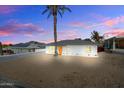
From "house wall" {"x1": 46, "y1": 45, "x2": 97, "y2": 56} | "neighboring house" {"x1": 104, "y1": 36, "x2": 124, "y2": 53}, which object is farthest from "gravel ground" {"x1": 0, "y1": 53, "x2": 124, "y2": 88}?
"neighboring house" {"x1": 104, "y1": 36, "x2": 124, "y2": 53}

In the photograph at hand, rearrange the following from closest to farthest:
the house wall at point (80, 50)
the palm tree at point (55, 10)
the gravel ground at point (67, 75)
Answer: the gravel ground at point (67, 75) → the house wall at point (80, 50) → the palm tree at point (55, 10)

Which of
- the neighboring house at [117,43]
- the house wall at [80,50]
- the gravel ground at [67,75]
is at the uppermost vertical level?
the neighboring house at [117,43]

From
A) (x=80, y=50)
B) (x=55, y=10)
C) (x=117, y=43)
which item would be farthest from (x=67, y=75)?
(x=117, y=43)

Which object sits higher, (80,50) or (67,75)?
(80,50)

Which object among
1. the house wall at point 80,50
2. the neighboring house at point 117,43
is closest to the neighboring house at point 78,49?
the house wall at point 80,50

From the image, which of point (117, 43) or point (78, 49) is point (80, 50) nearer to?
point (78, 49)

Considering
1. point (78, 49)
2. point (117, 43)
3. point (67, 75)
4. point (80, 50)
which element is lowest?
point (67, 75)

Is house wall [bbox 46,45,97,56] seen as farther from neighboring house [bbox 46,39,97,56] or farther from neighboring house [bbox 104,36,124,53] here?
neighboring house [bbox 104,36,124,53]

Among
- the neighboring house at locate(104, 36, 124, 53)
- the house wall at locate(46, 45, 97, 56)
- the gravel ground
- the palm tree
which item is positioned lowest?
the gravel ground

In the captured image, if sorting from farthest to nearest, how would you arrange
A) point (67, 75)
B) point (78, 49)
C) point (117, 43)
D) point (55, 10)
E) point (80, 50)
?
1. point (117, 43)
2. point (78, 49)
3. point (80, 50)
4. point (55, 10)
5. point (67, 75)

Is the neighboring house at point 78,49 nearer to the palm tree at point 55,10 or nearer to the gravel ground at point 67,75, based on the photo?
the palm tree at point 55,10

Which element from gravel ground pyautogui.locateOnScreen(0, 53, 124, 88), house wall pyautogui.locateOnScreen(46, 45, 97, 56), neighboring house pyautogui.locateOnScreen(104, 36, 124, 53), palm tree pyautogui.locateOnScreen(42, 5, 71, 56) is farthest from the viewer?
A: neighboring house pyautogui.locateOnScreen(104, 36, 124, 53)

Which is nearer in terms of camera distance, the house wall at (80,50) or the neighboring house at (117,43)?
the house wall at (80,50)
